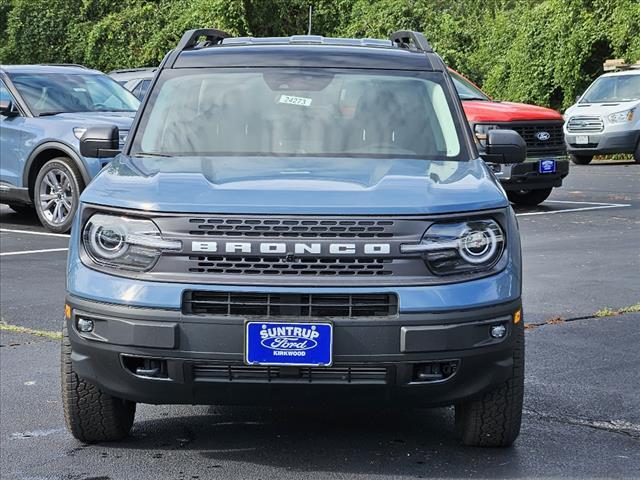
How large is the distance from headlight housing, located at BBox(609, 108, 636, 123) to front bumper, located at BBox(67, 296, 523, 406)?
20.2 metres

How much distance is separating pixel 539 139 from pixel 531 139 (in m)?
0.14

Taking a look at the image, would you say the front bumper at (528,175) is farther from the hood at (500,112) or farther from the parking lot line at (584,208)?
the hood at (500,112)

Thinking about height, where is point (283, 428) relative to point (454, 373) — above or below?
below

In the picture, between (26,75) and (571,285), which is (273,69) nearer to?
(571,285)

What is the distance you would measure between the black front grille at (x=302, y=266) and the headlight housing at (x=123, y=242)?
0.20 metres

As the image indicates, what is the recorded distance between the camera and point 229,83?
6.00 meters

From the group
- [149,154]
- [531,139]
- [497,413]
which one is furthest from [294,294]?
[531,139]

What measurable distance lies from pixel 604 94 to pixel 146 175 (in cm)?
2159

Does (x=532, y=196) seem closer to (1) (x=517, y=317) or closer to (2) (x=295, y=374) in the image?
(1) (x=517, y=317)

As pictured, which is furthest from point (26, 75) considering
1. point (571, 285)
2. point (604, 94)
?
point (604, 94)

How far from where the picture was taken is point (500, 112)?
15430 mm

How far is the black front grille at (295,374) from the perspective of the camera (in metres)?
4.54

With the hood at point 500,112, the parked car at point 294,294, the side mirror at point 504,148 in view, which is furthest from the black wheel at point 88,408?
the hood at point 500,112

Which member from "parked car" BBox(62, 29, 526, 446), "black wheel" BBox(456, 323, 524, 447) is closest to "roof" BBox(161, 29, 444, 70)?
"parked car" BBox(62, 29, 526, 446)
